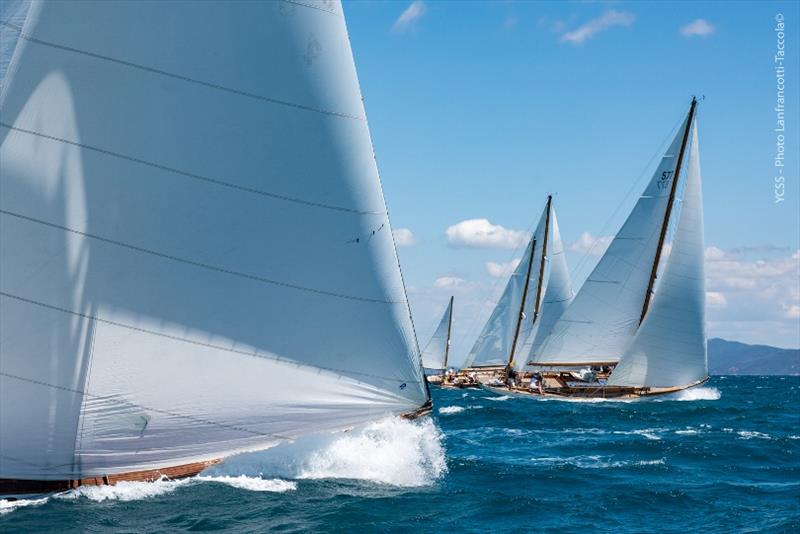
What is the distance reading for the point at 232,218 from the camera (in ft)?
61.8

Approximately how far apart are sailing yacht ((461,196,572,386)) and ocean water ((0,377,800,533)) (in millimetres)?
41859

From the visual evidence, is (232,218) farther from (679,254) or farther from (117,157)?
(679,254)

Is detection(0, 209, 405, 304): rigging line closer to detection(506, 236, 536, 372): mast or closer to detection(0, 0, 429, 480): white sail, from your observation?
detection(0, 0, 429, 480): white sail

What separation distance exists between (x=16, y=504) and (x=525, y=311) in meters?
67.5

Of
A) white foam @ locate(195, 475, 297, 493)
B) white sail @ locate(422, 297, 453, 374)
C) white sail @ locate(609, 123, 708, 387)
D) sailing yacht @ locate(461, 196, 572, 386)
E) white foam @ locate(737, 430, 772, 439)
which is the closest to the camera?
white foam @ locate(195, 475, 297, 493)

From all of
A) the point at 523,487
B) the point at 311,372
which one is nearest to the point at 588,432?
the point at 523,487

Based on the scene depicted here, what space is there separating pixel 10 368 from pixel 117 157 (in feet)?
17.4

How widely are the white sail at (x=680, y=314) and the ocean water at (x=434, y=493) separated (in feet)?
73.3

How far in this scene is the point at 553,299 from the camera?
77.0 meters

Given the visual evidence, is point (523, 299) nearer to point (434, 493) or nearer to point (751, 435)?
point (751, 435)

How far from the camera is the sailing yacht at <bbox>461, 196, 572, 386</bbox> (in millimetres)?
75375

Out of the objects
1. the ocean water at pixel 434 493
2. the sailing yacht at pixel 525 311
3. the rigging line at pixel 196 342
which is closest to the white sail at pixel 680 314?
the sailing yacht at pixel 525 311

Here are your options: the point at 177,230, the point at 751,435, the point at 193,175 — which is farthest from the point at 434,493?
the point at 751,435

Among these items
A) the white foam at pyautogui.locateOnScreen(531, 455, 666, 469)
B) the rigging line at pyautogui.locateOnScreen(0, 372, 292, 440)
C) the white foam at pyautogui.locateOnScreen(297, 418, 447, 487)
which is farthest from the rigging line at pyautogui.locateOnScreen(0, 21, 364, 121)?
the white foam at pyautogui.locateOnScreen(531, 455, 666, 469)
